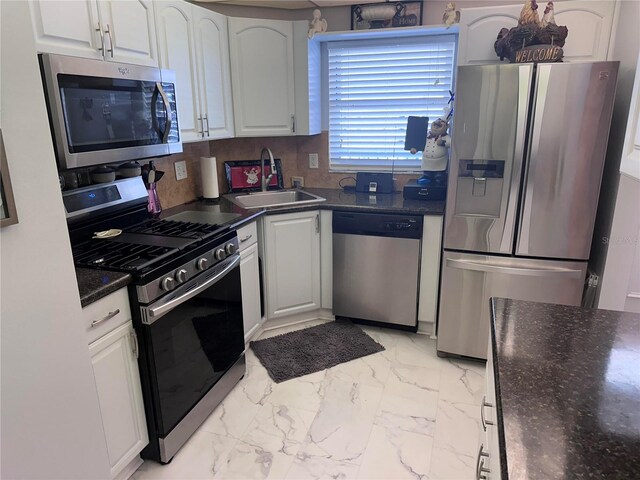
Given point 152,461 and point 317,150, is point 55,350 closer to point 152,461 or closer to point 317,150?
point 152,461

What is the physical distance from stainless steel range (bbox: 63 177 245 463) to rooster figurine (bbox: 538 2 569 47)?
6.36 feet

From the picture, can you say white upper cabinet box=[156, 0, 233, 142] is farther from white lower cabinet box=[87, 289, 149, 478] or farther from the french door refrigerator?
the french door refrigerator

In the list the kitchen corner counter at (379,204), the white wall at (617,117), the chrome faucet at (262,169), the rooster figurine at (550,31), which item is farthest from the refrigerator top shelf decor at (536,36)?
the chrome faucet at (262,169)

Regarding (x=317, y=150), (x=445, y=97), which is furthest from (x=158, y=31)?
(x=445, y=97)

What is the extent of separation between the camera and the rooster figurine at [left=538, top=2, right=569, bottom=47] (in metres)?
2.25

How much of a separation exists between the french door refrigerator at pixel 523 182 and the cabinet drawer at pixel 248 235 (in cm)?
117

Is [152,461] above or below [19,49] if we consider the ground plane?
below

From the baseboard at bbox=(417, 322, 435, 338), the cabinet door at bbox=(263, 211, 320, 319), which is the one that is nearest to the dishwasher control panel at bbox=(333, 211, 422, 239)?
the cabinet door at bbox=(263, 211, 320, 319)

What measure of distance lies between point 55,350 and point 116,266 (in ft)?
1.59

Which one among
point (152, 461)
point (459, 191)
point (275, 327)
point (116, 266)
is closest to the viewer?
point (116, 266)

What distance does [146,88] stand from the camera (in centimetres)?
201

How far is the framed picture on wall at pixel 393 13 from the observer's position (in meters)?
2.92

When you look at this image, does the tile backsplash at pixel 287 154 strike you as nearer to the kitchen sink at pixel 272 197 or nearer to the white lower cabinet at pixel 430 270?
the kitchen sink at pixel 272 197

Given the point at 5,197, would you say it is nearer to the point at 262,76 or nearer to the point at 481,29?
the point at 262,76
